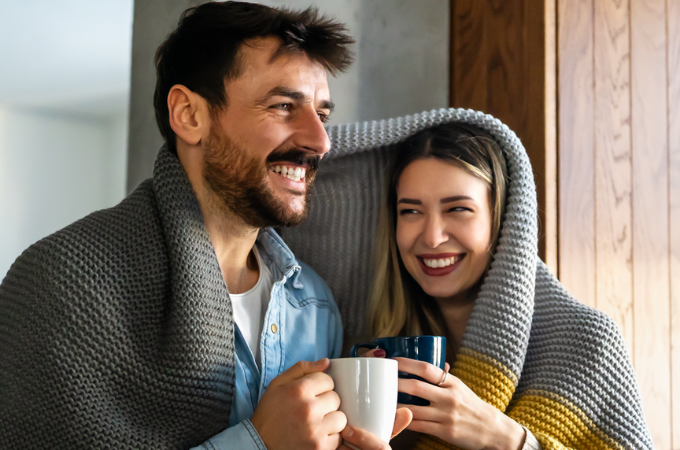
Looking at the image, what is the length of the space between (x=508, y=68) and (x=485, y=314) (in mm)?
783

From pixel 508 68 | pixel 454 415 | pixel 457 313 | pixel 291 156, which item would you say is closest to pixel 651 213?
pixel 508 68

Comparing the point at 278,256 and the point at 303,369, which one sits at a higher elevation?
the point at 278,256

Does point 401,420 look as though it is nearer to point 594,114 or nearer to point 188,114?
point 188,114

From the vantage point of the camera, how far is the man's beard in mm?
1128

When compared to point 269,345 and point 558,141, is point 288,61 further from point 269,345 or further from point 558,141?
point 558,141

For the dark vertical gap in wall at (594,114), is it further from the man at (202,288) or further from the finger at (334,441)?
the finger at (334,441)

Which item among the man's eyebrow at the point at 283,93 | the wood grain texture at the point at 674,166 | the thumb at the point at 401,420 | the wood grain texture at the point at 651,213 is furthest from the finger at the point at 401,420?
the wood grain texture at the point at 674,166

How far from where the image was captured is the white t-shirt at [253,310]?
1.17 metres

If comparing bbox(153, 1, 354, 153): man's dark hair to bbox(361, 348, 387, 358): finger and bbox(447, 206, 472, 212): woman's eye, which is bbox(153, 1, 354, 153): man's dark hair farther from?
bbox(361, 348, 387, 358): finger

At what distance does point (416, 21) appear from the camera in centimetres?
179

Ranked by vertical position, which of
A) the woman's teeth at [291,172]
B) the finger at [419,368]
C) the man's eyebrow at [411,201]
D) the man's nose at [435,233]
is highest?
the woman's teeth at [291,172]

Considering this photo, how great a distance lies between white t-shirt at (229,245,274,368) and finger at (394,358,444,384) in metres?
0.29

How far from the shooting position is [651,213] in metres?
1.84

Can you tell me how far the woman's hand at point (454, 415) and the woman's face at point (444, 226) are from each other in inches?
11.3
